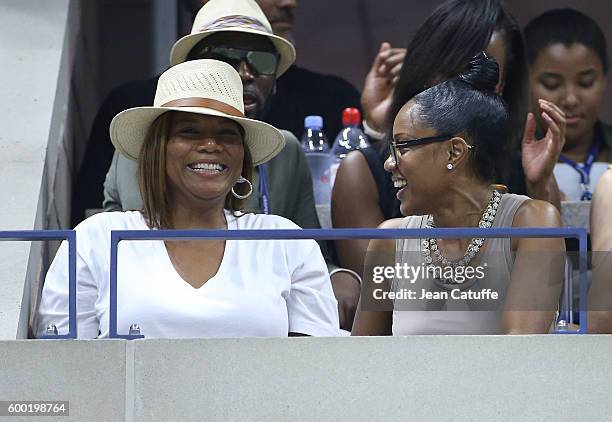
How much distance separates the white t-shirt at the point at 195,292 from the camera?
5.31 meters

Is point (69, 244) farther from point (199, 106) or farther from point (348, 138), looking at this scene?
point (348, 138)

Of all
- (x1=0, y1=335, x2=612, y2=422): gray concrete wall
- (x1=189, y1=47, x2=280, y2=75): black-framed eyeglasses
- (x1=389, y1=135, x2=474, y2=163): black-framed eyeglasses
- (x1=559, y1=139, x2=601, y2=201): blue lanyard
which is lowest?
(x1=0, y1=335, x2=612, y2=422): gray concrete wall

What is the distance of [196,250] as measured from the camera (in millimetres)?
5336

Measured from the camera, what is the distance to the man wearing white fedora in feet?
22.2

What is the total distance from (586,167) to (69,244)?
337 cm

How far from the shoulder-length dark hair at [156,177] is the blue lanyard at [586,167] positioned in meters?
2.09

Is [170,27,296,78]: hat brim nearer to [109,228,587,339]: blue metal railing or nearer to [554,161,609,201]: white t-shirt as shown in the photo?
[554,161,609,201]: white t-shirt

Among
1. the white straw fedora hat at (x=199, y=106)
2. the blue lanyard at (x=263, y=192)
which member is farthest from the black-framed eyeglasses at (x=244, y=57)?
the white straw fedora hat at (x=199, y=106)

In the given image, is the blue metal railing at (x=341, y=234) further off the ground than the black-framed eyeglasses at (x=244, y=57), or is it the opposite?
the black-framed eyeglasses at (x=244, y=57)

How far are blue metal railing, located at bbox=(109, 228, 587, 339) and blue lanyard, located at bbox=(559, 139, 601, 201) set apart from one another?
8.52 feet

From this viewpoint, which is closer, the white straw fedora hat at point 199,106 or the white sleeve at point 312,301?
the white sleeve at point 312,301

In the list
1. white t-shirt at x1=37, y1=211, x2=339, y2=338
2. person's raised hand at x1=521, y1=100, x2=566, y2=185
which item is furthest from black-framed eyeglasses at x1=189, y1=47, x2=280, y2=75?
white t-shirt at x1=37, y1=211, x2=339, y2=338

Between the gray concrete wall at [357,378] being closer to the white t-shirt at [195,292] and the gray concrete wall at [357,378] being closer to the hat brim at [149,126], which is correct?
the white t-shirt at [195,292]

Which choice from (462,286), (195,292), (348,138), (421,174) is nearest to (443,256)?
(462,286)
